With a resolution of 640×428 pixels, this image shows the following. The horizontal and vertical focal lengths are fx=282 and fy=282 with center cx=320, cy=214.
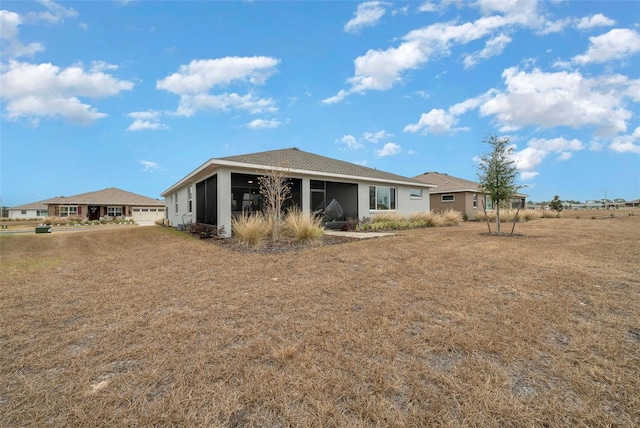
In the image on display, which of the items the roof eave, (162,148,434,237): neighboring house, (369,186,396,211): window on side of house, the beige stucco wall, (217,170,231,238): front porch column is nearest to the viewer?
the roof eave

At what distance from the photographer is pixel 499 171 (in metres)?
11.4

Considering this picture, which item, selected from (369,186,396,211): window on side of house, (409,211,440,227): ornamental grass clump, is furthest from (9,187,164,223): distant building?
(409,211,440,227): ornamental grass clump

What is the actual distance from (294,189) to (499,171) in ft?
29.7

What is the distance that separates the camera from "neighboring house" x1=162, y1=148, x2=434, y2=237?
10.9 metres

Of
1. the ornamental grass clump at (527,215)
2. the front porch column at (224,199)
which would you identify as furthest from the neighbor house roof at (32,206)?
the ornamental grass clump at (527,215)

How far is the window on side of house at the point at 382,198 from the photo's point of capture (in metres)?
16.3

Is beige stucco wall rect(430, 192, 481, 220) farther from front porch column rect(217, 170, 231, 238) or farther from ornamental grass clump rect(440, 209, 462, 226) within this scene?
front porch column rect(217, 170, 231, 238)

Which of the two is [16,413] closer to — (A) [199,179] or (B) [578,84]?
(A) [199,179]

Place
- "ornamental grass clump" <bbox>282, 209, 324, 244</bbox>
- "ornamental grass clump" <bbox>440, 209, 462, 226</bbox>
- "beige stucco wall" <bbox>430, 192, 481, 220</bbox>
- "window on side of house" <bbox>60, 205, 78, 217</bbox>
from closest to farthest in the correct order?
1. "ornamental grass clump" <bbox>282, 209, 324, 244</bbox>
2. "ornamental grass clump" <bbox>440, 209, 462, 226</bbox>
3. "beige stucco wall" <bbox>430, 192, 481, 220</bbox>
4. "window on side of house" <bbox>60, 205, 78, 217</bbox>

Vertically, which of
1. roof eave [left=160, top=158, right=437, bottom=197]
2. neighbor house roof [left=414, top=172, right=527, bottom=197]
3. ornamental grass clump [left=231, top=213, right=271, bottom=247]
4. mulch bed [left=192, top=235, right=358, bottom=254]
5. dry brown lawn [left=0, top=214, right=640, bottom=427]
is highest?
neighbor house roof [left=414, top=172, right=527, bottom=197]

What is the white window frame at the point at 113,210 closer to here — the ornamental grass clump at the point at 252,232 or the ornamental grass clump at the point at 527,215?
the ornamental grass clump at the point at 252,232

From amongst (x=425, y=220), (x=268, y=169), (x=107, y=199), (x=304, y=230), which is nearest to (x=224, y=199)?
(x=268, y=169)

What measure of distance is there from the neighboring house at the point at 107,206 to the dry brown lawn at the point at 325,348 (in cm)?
3420

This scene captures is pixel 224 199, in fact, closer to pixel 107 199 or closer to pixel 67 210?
pixel 107 199
